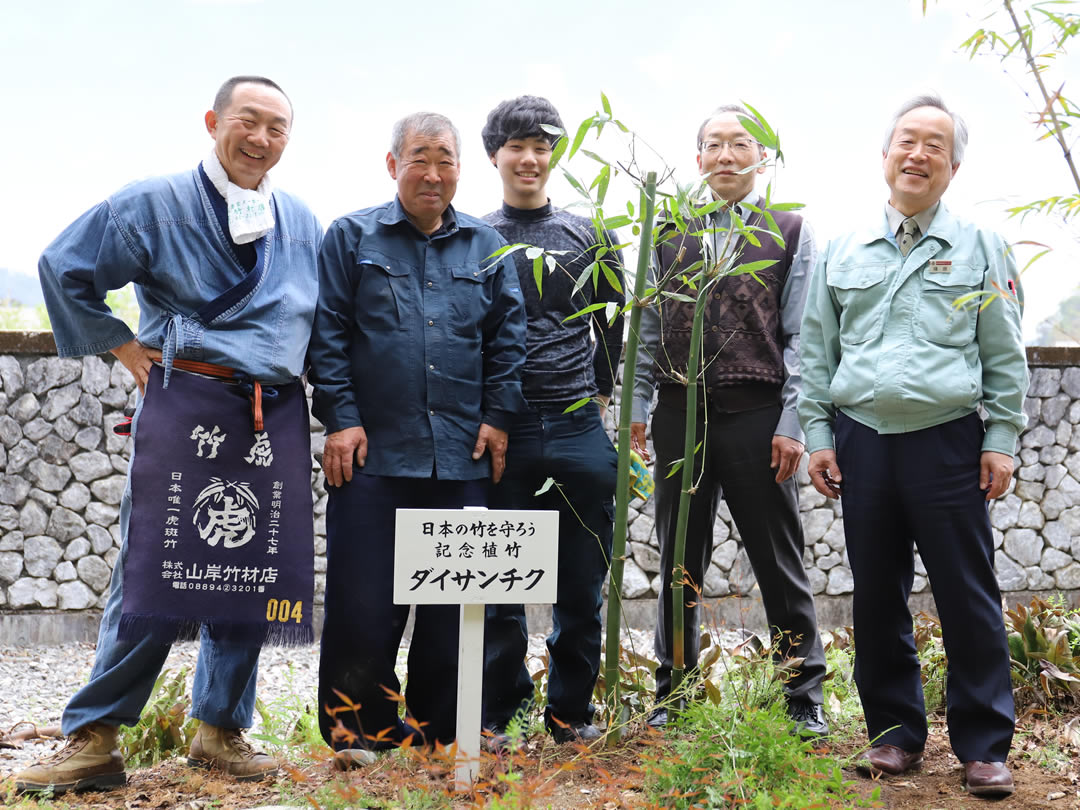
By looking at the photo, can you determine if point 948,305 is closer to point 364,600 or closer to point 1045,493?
point 364,600

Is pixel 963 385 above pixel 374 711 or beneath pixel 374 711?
above

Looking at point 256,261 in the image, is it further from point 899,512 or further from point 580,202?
point 899,512

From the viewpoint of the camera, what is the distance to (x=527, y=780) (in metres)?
2.14

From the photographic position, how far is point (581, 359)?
9.19ft

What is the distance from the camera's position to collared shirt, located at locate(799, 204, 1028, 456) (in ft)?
7.98

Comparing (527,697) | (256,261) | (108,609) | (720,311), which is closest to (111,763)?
(108,609)

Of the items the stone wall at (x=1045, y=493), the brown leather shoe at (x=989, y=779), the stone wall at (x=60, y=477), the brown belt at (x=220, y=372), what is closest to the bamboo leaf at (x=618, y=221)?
the brown belt at (x=220, y=372)

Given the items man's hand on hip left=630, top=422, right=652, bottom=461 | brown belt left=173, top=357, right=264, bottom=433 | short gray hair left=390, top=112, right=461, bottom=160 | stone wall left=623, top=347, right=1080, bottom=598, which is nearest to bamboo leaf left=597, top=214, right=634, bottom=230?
short gray hair left=390, top=112, right=461, bottom=160

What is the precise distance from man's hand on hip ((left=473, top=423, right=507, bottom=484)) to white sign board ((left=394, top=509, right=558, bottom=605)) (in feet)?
1.11

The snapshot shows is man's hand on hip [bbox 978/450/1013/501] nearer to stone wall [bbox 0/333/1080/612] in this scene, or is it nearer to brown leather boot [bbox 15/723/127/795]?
brown leather boot [bbox 15/723/127/795]

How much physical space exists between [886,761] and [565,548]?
1056 mm

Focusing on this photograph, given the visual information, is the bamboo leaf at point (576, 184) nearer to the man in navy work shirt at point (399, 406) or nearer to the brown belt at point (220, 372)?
the man in navy work shirt at point (399, 406)

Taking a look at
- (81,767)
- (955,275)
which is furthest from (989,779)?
(81,767)

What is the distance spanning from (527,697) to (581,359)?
3.40 ft
